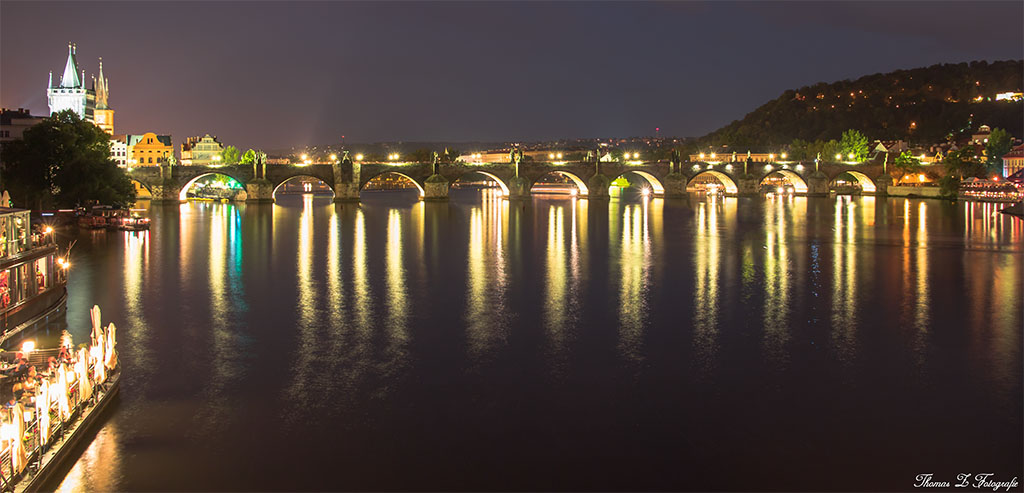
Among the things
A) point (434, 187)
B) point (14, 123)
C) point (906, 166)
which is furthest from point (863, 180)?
point (14, 123)

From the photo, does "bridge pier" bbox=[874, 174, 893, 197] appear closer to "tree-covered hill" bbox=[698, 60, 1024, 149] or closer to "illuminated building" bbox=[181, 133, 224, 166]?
"tree-covered hill" bbox=[698, 60, 1024, 149]

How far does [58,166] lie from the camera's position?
45.2 m

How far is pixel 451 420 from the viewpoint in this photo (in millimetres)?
12625

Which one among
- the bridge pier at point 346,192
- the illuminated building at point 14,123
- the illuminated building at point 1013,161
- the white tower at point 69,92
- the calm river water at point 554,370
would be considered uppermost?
the white tower at point 69,92

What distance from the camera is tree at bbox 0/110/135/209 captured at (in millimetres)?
43375

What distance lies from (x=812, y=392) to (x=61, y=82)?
4116 inches

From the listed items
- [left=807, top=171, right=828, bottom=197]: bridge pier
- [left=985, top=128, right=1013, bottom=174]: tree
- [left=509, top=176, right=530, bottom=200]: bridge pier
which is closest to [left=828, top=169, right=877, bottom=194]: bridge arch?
[left=807, top=171, right=828, bottom=197]: bridge pier

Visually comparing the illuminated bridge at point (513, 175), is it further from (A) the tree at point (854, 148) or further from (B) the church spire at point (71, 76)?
(B) the church spire at point (71, 76)

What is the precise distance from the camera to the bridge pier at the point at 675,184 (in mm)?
85438

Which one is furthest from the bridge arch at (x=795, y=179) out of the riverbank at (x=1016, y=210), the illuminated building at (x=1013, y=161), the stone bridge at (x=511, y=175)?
the riverbank at (x=1016, y=210)

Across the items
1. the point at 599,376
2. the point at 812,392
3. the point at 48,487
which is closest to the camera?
the point at 48,487

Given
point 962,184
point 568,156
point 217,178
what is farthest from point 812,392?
point 568,156

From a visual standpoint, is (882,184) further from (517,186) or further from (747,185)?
(517,186)

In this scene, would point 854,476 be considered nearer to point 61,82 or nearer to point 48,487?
point 48,487
